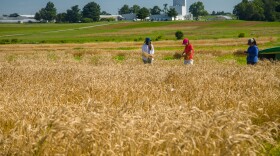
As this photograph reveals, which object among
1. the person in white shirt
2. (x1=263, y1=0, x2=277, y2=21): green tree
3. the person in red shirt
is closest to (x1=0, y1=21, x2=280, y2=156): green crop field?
the person in red shirt

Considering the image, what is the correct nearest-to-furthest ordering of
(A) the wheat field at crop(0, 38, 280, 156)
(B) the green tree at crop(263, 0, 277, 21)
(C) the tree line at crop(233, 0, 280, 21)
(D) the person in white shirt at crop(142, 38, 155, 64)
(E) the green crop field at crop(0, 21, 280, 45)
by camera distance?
(A) the wheat field at crop(0, 38, 280, 156), (D) the person in white shirt at crop(142, 38, 155, 64), (E) the green crop field at crop(0, 21, 280, 45), (B) the green tree at crop(263, 0, 277, 21), (C) the tree line at crop(233, 0, 280, 21)

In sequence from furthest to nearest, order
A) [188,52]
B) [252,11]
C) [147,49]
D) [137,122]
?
1. [252,11]
2. [147,49]
3. [188,52]
4. [137,122]

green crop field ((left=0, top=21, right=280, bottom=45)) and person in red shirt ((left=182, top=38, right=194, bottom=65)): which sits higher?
person in red shirt ((left=182, top=38, right=194, bottom=65))

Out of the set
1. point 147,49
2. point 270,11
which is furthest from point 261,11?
point 147,49

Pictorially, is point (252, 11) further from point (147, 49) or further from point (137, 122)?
point (137, 122)

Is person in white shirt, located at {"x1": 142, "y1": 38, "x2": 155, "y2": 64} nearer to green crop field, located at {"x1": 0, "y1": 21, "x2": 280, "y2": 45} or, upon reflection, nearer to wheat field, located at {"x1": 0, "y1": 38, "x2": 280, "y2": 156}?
wheat field, located at {"x1": 0, "y1": 38, "x2": 280, "y2": 156}

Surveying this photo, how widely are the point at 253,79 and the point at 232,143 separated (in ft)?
25.4

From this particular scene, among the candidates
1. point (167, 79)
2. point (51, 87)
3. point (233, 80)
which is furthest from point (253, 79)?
point (51, 87)

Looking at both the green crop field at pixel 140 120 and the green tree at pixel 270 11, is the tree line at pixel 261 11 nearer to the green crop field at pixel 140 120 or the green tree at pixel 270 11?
the green tree at pixel 270 11

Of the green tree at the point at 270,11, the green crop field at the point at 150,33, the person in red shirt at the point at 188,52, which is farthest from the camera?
the green tree at the point at 270,11

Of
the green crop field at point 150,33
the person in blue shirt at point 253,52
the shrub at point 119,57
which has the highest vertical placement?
the person in blue shirt at point 253,52

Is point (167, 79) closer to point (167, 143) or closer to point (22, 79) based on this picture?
point (22, 79)

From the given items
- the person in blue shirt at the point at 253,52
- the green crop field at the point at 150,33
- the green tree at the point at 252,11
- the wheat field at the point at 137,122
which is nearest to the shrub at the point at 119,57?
the person in blue shirt at the point at 253,52

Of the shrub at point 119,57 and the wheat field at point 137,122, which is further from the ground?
the wheat field at point 137,122
